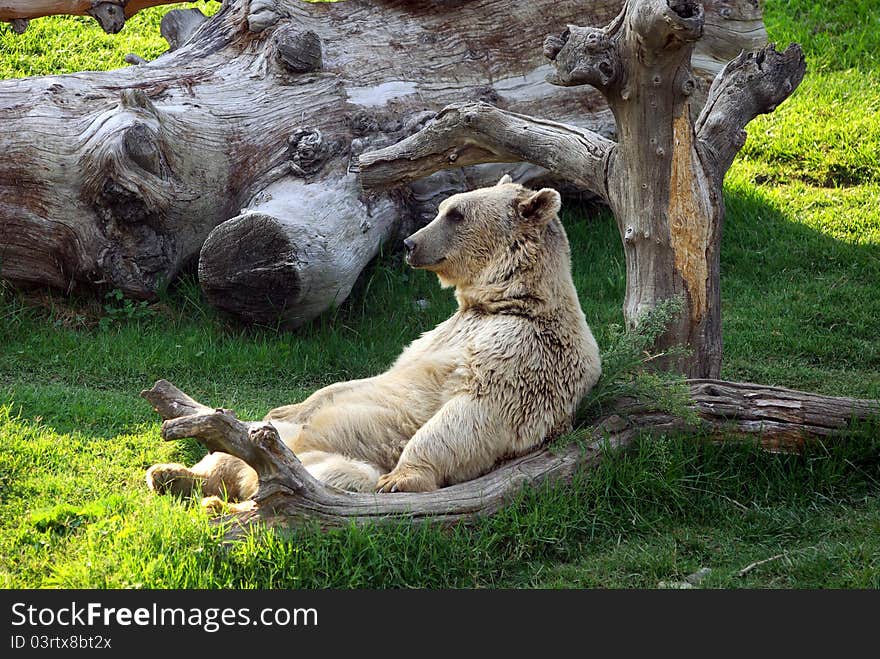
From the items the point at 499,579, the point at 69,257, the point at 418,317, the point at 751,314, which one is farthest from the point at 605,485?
the point at 69,257

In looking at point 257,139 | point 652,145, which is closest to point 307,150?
point 257,139

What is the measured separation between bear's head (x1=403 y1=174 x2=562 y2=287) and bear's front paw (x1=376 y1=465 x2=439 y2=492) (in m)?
1.31

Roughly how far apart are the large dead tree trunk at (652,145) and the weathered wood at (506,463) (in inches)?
22.2

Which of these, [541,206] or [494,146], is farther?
[494,146]

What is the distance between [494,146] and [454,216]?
990mm

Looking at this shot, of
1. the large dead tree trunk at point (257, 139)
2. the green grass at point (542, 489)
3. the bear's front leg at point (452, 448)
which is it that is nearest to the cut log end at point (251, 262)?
the large dead tree trunk at point (257, 139)

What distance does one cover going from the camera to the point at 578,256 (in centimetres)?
980

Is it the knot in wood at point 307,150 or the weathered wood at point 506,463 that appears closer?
the weathered wood at point 506,463

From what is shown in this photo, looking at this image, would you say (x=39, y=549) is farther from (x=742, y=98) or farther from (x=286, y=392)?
(x=742, y=98)

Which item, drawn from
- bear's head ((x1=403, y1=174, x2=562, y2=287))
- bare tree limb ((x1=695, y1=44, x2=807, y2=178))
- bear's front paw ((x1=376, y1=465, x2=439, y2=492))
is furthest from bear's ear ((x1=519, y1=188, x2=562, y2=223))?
bear's front paw ((x1=376, y1=465, x2=439, y2=492))

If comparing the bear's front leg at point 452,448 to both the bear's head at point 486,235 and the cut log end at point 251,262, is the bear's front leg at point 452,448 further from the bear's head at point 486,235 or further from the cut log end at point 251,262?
the cut log end at point 251,262

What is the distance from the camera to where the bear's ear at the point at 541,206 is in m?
5.77

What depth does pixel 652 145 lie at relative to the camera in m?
6.07

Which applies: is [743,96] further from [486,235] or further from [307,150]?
[307,150]
